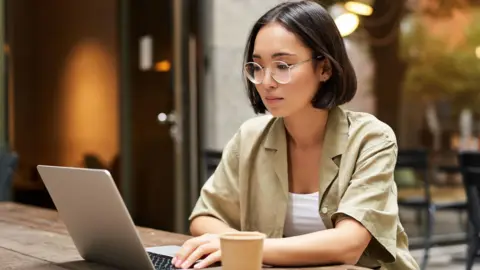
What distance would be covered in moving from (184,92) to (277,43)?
11.7 feet

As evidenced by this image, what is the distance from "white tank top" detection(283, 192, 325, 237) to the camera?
6.02 feet

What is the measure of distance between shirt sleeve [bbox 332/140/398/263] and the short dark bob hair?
16cm

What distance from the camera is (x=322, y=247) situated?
1568mm

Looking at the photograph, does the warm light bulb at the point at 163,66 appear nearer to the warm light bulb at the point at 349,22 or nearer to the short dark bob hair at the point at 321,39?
the warm light bulb at the point at 349,22

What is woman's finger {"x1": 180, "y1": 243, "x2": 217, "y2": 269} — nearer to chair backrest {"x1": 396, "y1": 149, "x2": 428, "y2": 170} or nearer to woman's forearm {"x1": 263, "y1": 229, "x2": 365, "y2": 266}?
woman's forearm {"x1": 263, "y1": 229, "x2": 365, "y2": 266}

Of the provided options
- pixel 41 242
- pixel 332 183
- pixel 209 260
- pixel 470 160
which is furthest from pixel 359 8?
pixel 209 260

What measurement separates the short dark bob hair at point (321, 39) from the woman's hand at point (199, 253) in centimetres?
46

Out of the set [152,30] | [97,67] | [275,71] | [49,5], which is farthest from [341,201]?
[49,5]

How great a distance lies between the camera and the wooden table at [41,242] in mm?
1610

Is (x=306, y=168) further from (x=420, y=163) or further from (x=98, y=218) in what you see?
(x=420, y=163)

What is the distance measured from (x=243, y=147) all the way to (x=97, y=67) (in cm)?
439

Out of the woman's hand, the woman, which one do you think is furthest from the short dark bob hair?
the woman's hand

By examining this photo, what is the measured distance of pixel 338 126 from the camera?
6.07 feet

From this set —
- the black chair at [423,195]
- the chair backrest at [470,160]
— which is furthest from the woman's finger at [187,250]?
the black chair at [423,195]
